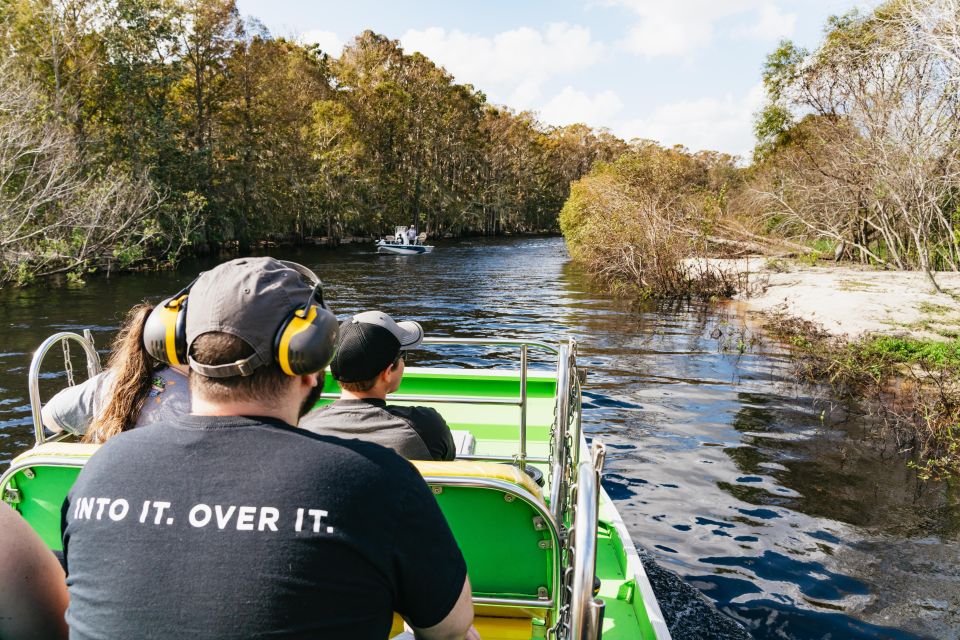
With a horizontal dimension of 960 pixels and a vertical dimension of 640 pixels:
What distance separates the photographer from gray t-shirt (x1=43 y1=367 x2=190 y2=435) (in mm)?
2873

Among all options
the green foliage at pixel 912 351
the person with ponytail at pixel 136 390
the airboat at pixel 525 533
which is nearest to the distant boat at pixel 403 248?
the green foliage at pixel 912 351

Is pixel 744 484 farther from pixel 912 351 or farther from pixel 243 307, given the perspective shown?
pixel 243 307

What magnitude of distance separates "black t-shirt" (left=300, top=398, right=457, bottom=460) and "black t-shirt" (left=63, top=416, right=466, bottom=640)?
1.38 metres

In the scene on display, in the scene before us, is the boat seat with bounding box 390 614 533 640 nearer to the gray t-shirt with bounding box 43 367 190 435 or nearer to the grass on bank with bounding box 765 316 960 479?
the gray t-shirt with bounding box 43 367 190 435

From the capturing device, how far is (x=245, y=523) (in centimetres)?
126

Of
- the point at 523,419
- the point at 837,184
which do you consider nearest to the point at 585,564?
the point at 523,419

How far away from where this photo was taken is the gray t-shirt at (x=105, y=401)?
113 inches

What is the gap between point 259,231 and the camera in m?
39.0

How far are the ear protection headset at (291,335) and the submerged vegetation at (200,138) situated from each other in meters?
19.4

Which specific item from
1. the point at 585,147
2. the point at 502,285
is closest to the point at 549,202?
the point at 585,147

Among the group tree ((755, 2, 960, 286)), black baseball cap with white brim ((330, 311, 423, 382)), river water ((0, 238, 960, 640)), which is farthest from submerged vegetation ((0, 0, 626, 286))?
tree ((755, 2, 960, 286))

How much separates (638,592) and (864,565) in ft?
9.66

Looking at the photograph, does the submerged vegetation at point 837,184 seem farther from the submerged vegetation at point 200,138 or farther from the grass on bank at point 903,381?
the submerged vegetation at point 200,138

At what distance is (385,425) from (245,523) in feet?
5.16
